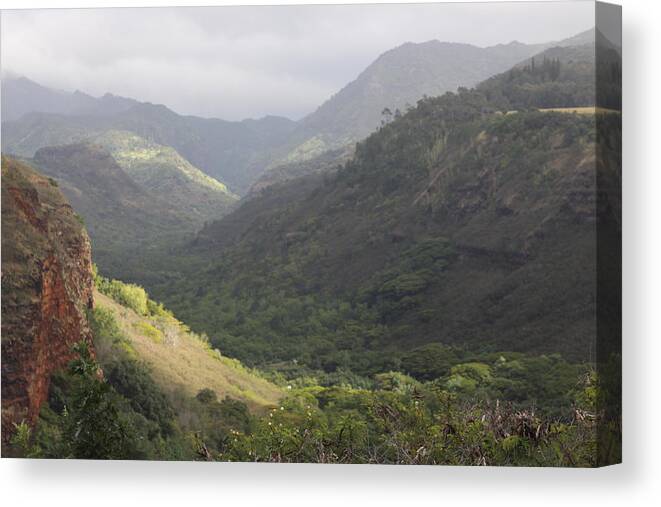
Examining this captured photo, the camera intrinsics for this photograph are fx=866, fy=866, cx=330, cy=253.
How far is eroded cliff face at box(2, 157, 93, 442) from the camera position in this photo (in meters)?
11.4

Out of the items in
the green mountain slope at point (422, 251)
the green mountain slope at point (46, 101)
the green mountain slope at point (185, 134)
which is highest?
the green mountain slope at point (46, 101)

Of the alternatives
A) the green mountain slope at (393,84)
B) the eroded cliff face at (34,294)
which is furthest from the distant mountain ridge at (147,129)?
the eroded cliff face at (34,294)

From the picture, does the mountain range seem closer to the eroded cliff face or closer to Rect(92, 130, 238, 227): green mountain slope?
Rect(92, 130, 238, 227): green mountain slope

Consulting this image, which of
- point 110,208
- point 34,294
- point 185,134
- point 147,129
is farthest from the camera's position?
point 185,134

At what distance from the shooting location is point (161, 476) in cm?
1112

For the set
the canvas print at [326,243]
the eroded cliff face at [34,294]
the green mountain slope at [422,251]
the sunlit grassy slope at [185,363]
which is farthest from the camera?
the sunlit grassy slope at [185,363]

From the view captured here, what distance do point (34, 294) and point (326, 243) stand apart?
14.6ft

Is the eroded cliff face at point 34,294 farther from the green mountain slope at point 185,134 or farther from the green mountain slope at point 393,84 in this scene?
the green mountain slope at point 393,84

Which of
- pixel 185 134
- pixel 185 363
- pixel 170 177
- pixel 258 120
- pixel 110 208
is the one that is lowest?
pixel 185 363

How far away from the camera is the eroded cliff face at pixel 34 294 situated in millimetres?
11391

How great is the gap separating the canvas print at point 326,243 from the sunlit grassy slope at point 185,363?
0.04 meters

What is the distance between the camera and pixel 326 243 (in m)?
13.6

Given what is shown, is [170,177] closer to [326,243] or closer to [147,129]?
[147,129]

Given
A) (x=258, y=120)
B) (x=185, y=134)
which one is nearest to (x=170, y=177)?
(x=185, y=134)
